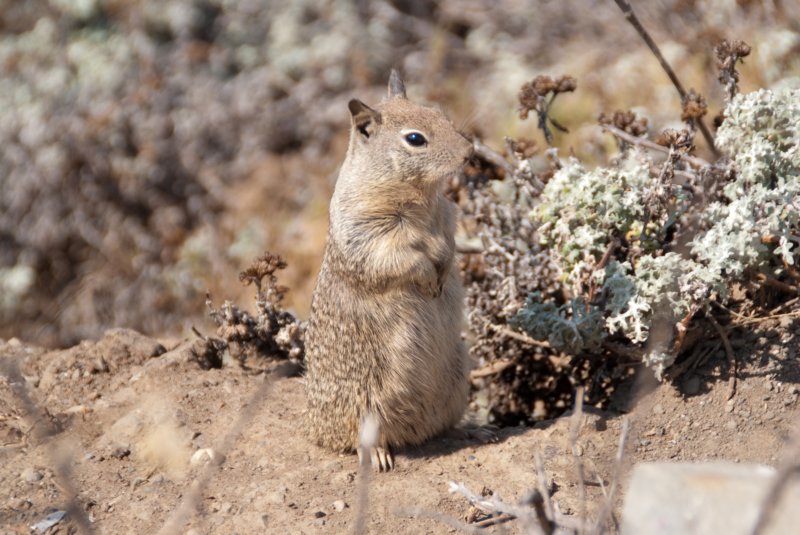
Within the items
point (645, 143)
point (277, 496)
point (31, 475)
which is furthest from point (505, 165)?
point (31, 475)

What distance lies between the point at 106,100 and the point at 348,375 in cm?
626

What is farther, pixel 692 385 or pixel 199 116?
pixel 199 116

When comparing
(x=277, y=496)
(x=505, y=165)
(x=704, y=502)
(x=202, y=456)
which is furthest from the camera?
(x=505, y=165)

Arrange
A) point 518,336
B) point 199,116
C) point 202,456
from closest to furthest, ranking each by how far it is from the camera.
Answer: point 202,456
point 518,336
point 199,116

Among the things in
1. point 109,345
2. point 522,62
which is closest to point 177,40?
point 522,62

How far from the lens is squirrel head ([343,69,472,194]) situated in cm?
476

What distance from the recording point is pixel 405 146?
4.80m

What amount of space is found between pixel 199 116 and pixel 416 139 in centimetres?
571

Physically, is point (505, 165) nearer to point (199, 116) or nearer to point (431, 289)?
point (431, 289)

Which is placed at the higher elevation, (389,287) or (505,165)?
(505,165)

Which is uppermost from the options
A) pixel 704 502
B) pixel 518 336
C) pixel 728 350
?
pixel 518 336

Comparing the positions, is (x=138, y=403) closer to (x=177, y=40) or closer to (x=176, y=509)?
(x=176, y=509)

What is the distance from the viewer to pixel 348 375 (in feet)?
16.4

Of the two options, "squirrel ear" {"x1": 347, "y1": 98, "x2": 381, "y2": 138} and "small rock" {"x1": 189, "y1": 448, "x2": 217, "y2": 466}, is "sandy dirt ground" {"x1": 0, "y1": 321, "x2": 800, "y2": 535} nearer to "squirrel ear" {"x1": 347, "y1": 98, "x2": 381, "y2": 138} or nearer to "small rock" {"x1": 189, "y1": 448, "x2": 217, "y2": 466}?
"small rock" {"x1": 189, "y1": 448, "x2": 217, "y2": 466}
